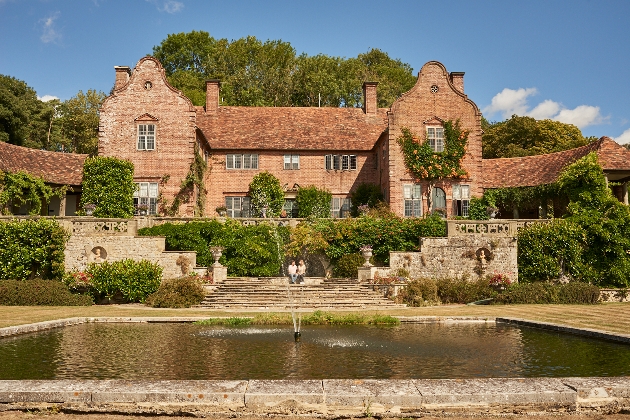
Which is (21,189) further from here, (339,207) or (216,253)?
(339,207)

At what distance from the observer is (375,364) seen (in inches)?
395

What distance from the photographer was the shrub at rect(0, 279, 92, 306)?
70.5 ft

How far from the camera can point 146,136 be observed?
33.3m

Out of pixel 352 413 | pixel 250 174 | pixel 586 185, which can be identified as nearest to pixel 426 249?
pixel 586 185

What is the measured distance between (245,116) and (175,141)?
7773 mm

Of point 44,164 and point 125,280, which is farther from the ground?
point 44,164

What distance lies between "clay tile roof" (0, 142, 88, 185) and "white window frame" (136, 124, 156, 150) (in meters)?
5.07

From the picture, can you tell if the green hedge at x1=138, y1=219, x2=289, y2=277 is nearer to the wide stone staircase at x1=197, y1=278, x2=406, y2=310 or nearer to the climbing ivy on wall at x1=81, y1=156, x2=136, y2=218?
the wide stone staircase at x1=197, y1=278, x2=406, y2=310

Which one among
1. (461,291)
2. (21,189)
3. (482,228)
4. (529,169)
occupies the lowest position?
(461,291)

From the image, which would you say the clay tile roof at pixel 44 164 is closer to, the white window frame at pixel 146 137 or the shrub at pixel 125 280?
the white window frame at pixel 146 137

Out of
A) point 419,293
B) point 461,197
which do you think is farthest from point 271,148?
point 419,293

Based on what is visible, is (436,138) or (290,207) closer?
(436,138)

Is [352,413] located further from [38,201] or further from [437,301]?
[38,201]

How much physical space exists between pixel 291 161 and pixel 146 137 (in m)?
9.80
